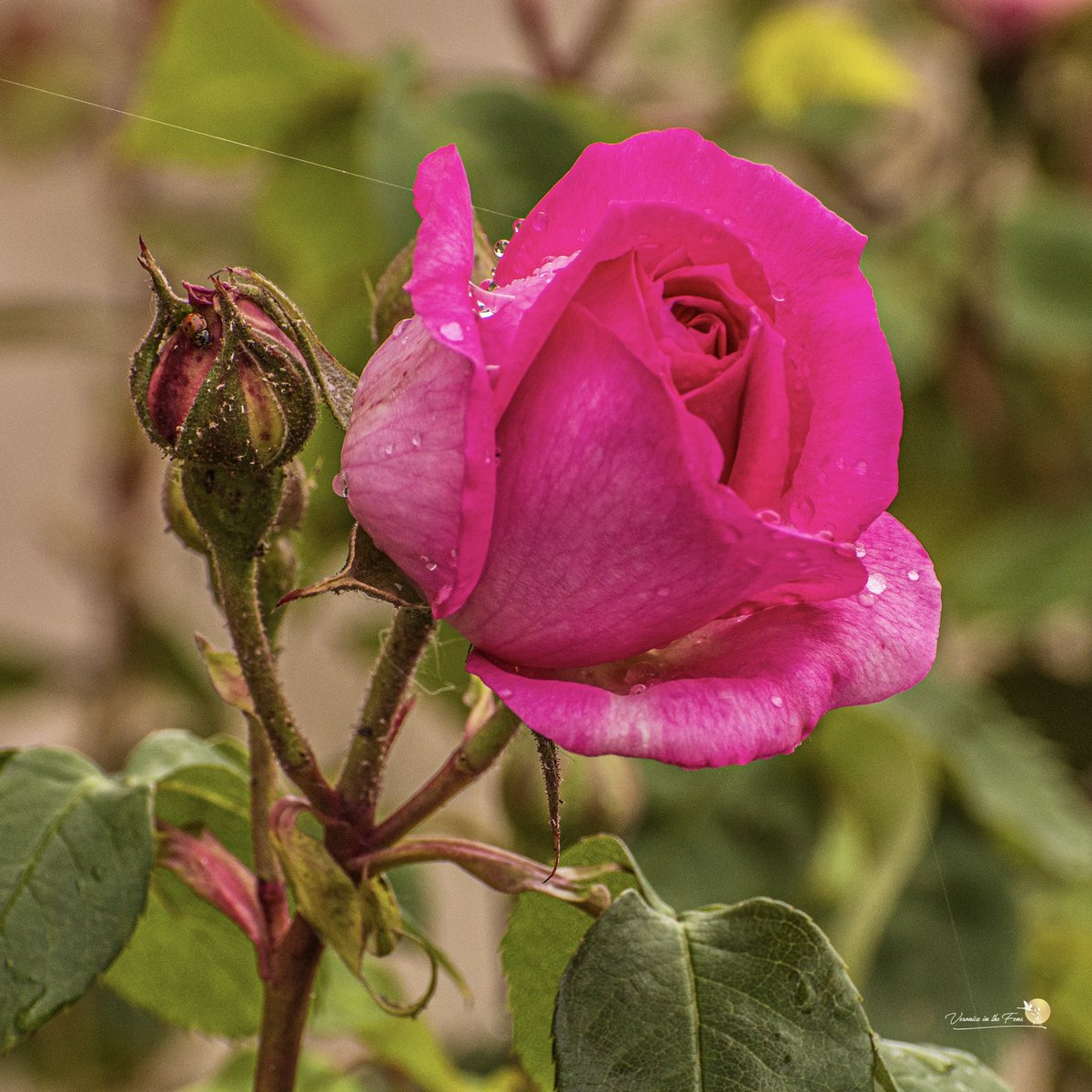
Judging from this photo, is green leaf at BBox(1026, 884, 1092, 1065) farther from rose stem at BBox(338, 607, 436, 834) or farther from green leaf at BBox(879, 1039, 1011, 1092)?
rose stem at BBox(338, 607, 436, 834)

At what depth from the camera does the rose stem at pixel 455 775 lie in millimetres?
236

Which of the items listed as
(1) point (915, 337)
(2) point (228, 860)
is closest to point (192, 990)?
(2) point (228, 860)

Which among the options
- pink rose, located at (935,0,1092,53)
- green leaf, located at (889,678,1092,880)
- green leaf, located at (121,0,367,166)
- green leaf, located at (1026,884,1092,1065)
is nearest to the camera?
green leaf, located at (1026,884,1092,1065)

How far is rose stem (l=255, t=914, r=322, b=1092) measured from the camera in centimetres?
24

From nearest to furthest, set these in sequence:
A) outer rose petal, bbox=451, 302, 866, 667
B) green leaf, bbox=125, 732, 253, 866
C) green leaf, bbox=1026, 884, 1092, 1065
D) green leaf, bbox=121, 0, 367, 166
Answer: outer rose petal, bbox=451, 302, 866, 667 → green leaf, bbox=125, 732, 253, 866 → green leaf, bbox=1026, 884, 1092, 1065 → green leaf, bbox=121, 0, 367, 166

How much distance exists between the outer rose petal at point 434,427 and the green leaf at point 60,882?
9cm

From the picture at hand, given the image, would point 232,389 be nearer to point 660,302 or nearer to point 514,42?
point 660,302

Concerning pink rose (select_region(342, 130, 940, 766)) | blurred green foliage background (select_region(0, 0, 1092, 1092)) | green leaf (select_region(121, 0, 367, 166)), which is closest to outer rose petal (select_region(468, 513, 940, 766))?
pink rose (select_region(342, 130, 940, 766))

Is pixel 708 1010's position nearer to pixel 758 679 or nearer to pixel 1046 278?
pixel 758 679

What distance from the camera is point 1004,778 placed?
0.62 metres

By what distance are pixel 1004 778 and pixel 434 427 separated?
0.51 meters

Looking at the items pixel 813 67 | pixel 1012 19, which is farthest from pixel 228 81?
pixel 1012 19

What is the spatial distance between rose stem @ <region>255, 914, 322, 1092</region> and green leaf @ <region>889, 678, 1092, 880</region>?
415 mm

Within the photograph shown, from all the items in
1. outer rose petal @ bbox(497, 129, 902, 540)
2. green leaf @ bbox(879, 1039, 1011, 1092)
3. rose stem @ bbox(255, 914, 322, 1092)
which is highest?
outer rose petal @ bbox(497, 129, 902, 540)
